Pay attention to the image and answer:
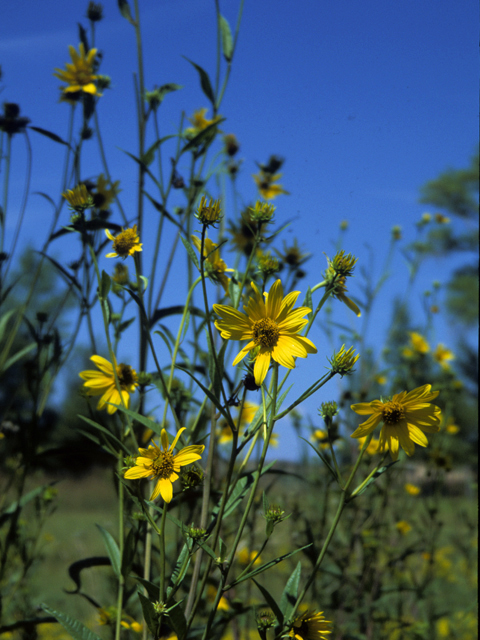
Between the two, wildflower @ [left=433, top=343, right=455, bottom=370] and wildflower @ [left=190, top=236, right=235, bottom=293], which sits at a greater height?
wildflower @ [left=433, top=343, right=455, bottom=370]

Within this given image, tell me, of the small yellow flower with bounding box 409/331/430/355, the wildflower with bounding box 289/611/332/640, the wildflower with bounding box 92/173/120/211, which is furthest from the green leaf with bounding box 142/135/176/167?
the small yellow flower with bounding box 409/331/430/355

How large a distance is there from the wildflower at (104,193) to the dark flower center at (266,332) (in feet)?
1.23

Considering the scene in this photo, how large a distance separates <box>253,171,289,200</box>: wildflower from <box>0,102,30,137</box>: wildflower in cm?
42

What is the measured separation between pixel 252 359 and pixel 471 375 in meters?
10.1

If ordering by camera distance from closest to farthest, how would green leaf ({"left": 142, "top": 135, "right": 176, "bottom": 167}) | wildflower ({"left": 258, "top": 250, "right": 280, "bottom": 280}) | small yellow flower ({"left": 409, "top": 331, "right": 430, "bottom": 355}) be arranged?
1. wildflower ({"left": 258, "top": 250, "right": 280, "bottom": 280})
2. green leaf ({"left": 142, "top": 135, "right": 176, "bottom": 167})
3. small yellow flower ({"left": 409, "top": 331, "right": 430, "bottom": 355})

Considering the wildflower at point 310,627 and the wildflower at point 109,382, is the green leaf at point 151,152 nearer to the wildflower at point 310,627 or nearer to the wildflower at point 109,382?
the wildflower at point 109,382

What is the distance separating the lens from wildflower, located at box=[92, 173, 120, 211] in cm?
71

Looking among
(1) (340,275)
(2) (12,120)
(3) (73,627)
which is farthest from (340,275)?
(2) (12,120)

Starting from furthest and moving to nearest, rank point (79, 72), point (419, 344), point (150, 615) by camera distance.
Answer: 1. point (419, 344)
2. point (79, 72)
3. point (150, 615)

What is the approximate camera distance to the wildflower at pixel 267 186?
1.00m

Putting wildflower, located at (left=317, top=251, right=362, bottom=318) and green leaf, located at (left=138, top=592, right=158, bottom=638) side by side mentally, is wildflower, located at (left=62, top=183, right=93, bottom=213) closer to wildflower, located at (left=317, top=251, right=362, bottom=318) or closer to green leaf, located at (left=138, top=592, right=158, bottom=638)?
wildflower, located at (left=317, top=251, right=362, bottom=318)

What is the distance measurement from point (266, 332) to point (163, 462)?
131mm

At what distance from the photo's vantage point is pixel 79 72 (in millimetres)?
773

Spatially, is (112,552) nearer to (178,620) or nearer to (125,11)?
(178,620)
